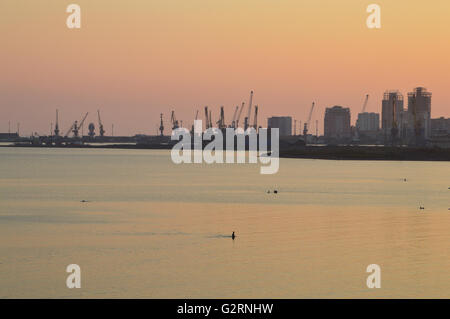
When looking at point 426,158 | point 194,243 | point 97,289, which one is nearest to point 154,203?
point 194,243

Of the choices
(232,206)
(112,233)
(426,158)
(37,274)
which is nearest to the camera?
(37,274)

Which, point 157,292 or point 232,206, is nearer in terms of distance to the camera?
point 157,292

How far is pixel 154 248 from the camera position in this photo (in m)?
36.0

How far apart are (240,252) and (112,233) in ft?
30.1

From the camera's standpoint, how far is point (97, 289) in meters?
27.3
